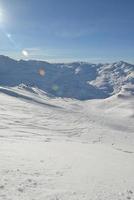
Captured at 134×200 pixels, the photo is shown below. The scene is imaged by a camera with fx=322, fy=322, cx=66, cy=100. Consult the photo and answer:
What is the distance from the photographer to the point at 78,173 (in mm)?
20047

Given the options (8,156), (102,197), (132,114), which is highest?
(132,114)

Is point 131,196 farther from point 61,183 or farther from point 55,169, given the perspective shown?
point 55,169

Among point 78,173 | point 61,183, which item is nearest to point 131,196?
point 61,183

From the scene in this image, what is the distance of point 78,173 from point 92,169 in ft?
7.16

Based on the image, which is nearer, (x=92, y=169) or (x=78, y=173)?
(x=78, y=173)

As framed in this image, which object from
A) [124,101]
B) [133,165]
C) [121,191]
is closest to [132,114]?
[124,101]

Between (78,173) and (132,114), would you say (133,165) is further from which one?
(132,114)

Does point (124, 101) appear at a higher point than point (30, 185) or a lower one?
higher

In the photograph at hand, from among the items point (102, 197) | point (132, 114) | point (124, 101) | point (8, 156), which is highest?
point (124, 101)

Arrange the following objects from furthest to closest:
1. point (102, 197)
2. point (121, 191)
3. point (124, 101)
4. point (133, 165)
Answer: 1. point (124, 101)
2. point (133, 165)
3. point (121, 191)
4. point (102, 197)

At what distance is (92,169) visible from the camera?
72.1ft

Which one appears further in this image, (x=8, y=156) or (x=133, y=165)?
(x=133, y=165)

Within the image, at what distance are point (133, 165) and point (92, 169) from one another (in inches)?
237

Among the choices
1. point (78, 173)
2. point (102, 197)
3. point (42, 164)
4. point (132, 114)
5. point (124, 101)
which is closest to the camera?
point (102, 197)
